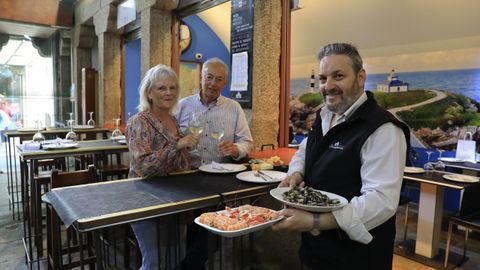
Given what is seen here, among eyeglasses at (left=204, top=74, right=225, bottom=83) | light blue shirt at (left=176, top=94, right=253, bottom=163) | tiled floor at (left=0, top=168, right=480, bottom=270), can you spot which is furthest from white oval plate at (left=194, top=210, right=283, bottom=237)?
tiled floor at (left=0, top=168, right=480, bottom=270)

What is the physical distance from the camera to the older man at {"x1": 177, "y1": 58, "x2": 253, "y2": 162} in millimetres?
2570

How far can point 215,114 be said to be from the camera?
2664 mm

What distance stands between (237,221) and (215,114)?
1.43 meters

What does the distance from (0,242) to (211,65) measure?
10.2 feet

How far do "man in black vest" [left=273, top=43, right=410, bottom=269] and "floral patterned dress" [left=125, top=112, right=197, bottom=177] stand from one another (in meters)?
0.87

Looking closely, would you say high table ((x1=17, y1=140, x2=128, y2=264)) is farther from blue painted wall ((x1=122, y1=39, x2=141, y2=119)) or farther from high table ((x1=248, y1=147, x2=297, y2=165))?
blue painted wall ((x1=122, y1=39, x2=141, y2=119))

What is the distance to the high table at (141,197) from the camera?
1.43 meters

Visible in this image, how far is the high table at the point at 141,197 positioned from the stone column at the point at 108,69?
208 inches

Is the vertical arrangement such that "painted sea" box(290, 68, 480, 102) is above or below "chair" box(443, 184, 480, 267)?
above

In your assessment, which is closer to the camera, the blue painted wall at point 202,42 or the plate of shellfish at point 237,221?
the plate of shellfish at point 237,221

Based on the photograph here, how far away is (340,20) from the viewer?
198 inches

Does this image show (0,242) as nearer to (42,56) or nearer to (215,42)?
(215,42)

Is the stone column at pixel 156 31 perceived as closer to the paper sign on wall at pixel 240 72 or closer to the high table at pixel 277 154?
the paper sign on wall at pixel 240 72

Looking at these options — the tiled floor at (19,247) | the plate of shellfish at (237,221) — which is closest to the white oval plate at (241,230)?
the plate of shellfish at (237,221)
